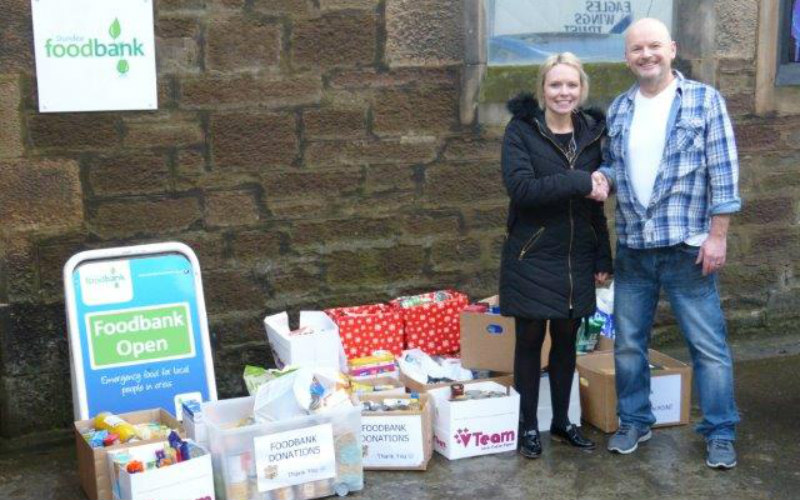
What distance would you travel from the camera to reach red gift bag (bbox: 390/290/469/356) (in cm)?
564

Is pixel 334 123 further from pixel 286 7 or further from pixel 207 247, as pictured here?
pixel 207 247

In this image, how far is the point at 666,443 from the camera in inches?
200

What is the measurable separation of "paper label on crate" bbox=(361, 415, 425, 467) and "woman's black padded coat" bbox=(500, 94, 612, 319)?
0.64 metres

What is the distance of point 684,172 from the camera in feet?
14.9

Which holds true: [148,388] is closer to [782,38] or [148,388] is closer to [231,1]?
[231,1]

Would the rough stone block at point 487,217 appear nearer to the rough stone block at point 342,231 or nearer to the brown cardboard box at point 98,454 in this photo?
the rough stone block at point 342,231

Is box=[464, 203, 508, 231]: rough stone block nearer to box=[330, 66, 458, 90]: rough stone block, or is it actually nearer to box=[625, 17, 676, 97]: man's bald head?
A: box=[330, 66, 458, 90]: rough stone block

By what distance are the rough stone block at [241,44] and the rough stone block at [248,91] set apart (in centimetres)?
7

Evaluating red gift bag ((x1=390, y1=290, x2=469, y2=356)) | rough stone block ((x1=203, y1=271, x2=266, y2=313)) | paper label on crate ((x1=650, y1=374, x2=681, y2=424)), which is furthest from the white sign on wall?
paper label on crate ((x1=650, y1=374, x2=681, y2=424))

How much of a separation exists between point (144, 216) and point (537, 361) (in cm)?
197

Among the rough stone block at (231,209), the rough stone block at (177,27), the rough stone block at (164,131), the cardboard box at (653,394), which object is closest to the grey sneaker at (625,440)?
the cardboard box at (653,394)

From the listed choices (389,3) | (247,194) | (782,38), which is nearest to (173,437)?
(247,194)

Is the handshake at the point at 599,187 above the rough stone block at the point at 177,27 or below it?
below

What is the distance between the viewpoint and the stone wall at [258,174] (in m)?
5.15
